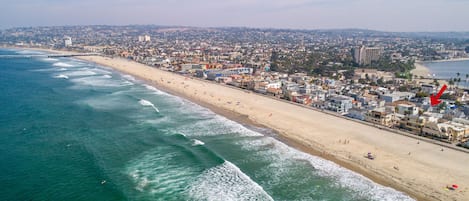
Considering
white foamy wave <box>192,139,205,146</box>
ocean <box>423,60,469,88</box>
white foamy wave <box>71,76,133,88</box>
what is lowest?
white foamy wave <box>192,139,205,146</box>

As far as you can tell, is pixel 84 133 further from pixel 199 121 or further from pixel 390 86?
pixel 390 86

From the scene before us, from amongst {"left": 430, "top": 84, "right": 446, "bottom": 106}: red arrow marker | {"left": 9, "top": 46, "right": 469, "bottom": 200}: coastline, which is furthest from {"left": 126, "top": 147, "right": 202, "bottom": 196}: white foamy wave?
{"left": 430, "top": 84, "right": 446, "bottom": 106}: red arrow marker

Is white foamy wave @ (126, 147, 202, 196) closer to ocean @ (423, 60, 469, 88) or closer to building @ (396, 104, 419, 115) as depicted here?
building @ (396, 104, 419, 115)

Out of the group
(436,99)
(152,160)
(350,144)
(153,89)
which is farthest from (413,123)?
(153,89)

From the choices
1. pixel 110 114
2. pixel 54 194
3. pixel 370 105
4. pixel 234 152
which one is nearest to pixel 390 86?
pixel 370 105

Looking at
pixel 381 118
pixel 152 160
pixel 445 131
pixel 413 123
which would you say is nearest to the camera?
pixel 152 160

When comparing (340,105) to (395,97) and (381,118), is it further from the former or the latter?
(395,97)
